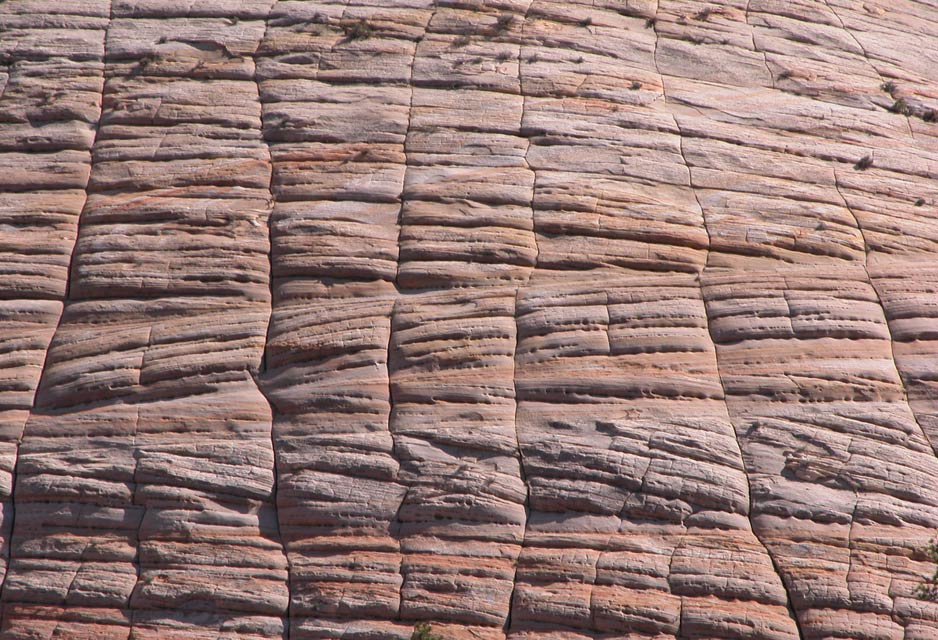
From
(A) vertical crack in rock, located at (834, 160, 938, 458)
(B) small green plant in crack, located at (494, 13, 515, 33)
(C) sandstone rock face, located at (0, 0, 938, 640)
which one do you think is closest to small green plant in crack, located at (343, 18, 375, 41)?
(C) sandstone rock face, located at (0, 0, 938, 640)

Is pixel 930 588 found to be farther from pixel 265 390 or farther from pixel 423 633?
pixel 265 390

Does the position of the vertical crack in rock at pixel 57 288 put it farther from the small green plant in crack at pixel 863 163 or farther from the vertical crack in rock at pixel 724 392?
the small green plant in crack at pixel 863 163

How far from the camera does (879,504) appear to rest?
38.1 ft

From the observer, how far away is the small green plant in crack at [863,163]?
15062mm

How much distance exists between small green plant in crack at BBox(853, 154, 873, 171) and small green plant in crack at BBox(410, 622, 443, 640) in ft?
33.0

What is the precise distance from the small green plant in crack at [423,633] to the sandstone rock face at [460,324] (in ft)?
0.46

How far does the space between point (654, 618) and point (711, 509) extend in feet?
5.19

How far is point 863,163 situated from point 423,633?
33.9 feet

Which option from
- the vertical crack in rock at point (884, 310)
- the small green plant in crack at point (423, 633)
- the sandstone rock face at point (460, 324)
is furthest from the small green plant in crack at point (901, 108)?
the small green plant in crack at point (423, 633)

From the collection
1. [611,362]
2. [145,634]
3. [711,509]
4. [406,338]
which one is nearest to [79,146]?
[406,338]

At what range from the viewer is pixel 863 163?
15.1 meters

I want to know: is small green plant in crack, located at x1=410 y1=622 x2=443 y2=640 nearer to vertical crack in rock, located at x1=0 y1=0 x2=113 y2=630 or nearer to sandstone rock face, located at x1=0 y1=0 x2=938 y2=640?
sandstone rock face, located at x1=0 y1=0 x2=938 y2=640

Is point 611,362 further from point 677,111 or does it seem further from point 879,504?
point 677,111

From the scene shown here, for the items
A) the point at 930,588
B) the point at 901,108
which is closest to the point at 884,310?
the point at 930,588
